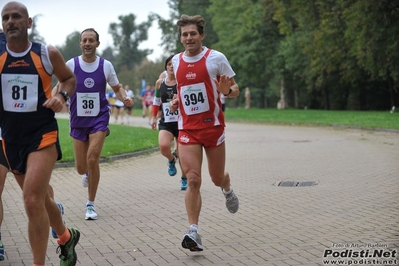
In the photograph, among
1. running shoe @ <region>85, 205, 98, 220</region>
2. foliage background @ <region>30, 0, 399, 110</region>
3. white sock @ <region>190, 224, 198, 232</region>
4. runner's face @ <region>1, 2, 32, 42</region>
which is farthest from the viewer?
foliage background @ <region>30, 0, 399, 110</region>

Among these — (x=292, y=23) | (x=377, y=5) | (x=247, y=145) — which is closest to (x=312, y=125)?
(x=377, y=5)

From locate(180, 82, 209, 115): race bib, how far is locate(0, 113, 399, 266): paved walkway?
4.47ft

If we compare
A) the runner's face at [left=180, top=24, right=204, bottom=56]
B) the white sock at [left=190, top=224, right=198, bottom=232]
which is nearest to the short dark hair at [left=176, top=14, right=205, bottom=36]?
the runner's face at [left=180, top=24, right=204, bottom=56]

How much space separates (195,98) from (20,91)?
2069 mm

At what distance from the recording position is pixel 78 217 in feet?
30.0

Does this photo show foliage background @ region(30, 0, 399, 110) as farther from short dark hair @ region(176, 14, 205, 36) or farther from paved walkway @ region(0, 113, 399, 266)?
short dark hair @ region(176, 14, 205, 36)

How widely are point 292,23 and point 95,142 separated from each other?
Result: 148ft

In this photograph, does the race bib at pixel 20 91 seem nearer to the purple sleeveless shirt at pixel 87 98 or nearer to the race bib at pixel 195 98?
the race bib at pixel 195 98

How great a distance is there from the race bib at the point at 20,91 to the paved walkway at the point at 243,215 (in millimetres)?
1619

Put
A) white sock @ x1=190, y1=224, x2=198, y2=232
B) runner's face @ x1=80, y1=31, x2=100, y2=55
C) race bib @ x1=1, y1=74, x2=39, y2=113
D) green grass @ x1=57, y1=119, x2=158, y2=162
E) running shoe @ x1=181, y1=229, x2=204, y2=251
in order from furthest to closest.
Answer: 1. green grass @ x1=57, y1=119, x2=158, y2=162
2. runner's face @ x1=80, y1=31, x2=100, y2=55
3. white sock @ x1=190, y1=224, x2=198, y2=232
4. running shoe @ x1=181, y1=229, x2=204, y2=251
5. race bib @ x1=1, y1=74, x2=39, y2=113

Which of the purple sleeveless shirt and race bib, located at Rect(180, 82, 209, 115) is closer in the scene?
race bib, located at Rect(180, 82, 209, 115)

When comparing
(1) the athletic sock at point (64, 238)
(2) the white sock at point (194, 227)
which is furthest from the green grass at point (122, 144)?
(1) the athletic sock at point (64, 238)

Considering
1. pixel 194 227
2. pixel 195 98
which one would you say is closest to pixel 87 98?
pixel 195 98

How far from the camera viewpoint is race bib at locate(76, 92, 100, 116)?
920cm
